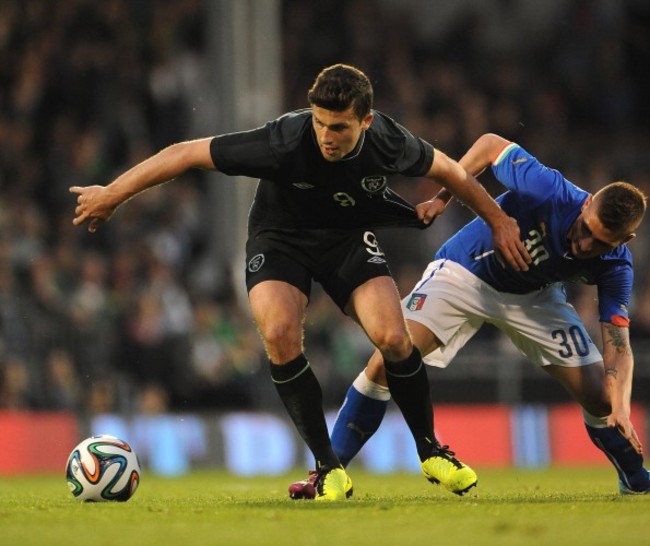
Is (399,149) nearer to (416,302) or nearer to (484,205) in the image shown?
(484,205)

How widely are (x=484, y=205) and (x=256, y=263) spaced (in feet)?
3.99

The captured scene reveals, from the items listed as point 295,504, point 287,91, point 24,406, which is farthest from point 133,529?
point 287,91

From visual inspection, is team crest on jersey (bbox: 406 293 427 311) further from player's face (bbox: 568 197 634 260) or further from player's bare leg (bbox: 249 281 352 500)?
player's bare leg (bbox: 249 281 352 500)

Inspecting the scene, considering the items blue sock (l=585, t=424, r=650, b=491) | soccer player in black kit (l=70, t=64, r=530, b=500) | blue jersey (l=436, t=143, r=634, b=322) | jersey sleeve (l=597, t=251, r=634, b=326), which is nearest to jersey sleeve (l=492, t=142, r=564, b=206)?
blue jersey (l=436, t=143, r=634, b=322)

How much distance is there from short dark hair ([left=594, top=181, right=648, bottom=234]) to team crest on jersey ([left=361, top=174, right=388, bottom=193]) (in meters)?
1.13

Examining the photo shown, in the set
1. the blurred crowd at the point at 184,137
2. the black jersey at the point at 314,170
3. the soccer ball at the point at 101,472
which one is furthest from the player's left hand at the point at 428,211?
the blurred crowd at the point at 184,137

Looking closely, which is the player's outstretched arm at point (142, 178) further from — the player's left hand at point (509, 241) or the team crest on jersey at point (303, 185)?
the player's left hand at point (509, 241)

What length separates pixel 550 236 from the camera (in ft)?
26.2

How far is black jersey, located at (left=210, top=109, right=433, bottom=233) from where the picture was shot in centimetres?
711

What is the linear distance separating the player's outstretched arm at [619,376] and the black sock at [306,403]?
1.42 metres

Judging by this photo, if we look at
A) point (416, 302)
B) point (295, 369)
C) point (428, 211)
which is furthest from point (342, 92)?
point (416, 302)

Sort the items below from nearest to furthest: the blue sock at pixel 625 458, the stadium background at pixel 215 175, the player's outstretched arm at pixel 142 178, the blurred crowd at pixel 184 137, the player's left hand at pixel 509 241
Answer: the player's outstretched arm at pixel 142 178 → the player's left hand at pixel 509 241 → the blue sock at pixel 625 458 → the stadium background at pixel 215 175 → the blurred crowd at pixel 184 137

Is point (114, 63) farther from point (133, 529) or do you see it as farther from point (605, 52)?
point (133, 529)

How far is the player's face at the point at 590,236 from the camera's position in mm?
7566
